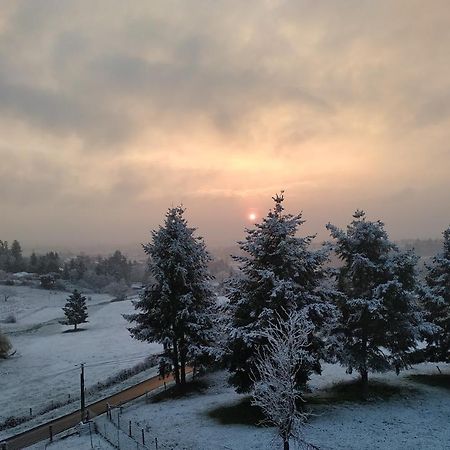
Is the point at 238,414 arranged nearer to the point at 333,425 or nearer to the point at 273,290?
the point at 333,425

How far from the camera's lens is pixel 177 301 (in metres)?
34.7

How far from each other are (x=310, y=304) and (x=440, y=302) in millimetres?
11226

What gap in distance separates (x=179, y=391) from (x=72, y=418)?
8.46m

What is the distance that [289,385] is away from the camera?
1791 centimetres

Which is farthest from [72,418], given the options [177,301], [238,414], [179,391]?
[238,414]

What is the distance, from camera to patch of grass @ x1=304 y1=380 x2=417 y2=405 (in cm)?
2867

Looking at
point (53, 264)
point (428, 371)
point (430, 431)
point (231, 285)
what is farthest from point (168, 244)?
point (53, 264)

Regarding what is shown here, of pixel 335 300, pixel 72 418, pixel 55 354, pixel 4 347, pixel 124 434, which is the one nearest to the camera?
pixel 124 434

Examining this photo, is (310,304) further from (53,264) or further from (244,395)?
(53,264)

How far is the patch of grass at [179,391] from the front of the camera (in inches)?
1302

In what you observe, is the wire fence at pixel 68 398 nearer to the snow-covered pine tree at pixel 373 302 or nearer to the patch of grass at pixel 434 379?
the snow-covered pine tree at pixel 373 302

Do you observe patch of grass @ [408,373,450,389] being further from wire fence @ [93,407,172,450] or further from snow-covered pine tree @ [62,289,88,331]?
snow-covered pine tree @ [62,289,88,331]

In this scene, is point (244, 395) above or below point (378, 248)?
below

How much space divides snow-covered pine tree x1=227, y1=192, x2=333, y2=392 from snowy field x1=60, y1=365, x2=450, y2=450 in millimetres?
3243
